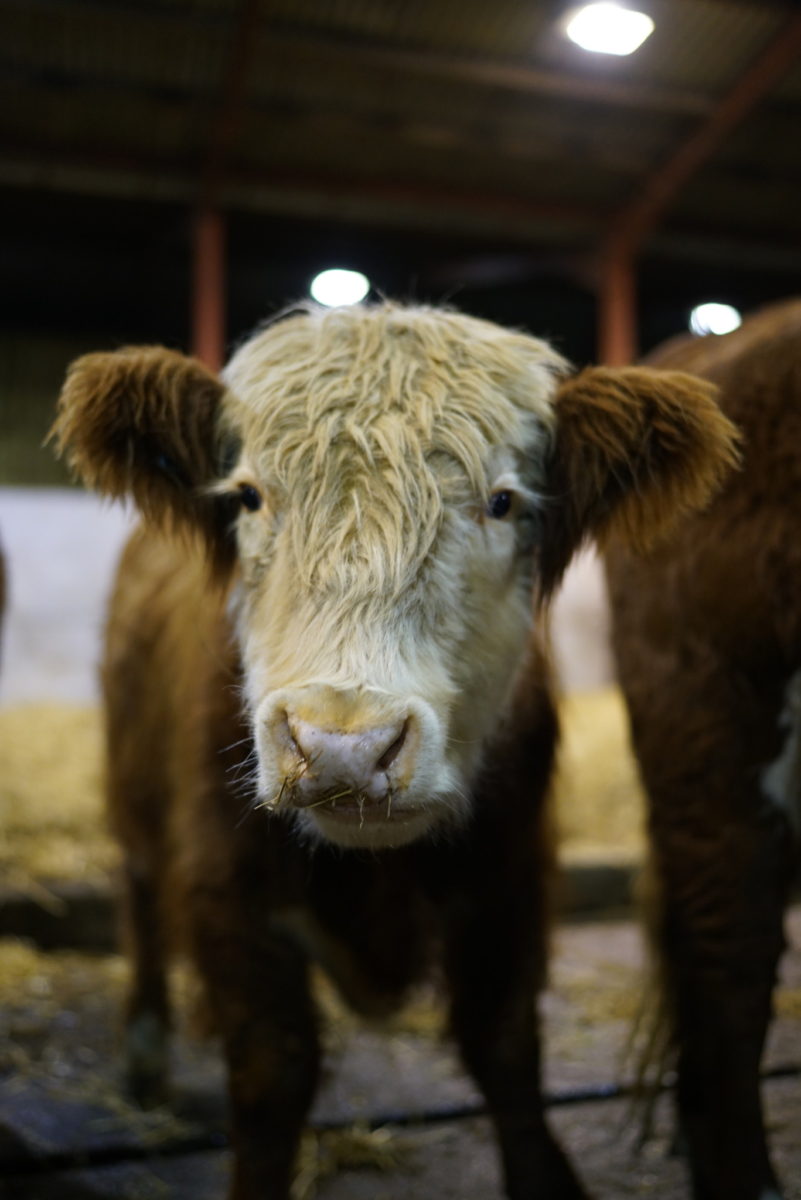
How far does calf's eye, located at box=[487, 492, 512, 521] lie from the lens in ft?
6.33

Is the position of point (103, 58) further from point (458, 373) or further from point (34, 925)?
point (458, 373)

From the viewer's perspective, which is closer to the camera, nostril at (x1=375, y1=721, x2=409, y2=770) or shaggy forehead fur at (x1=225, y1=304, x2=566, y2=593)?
nostril at (x1=375, y1=721, x2=409, y2=770)

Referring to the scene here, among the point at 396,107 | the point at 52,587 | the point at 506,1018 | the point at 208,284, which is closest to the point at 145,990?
the point at 506,1018

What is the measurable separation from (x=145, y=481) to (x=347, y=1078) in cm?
185

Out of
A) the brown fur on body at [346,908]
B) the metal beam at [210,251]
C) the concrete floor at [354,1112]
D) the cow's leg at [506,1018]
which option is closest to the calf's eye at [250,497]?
the brown fur on body at [346,908]

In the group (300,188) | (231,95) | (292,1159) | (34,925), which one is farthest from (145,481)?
(300,188)

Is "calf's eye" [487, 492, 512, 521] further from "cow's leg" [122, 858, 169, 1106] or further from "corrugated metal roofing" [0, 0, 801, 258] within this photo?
"corrugated metal roofing" [0, 0, 801, 258]

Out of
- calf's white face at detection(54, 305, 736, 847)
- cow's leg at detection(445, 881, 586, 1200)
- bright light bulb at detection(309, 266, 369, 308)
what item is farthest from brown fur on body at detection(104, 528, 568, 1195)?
bright light bulb at detection(309, 266, 369, 308)

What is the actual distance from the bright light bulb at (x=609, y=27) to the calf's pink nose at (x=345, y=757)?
419 centimetres

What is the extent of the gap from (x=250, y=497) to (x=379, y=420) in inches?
Result: 10.9

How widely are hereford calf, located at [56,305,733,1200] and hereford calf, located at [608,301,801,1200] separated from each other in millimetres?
129

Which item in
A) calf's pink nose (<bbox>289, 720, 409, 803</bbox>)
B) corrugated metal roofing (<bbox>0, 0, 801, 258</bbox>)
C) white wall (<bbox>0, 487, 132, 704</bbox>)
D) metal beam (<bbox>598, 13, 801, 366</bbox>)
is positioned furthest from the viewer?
white wall (<bbox>0, 487, 132, 704</bbox>)

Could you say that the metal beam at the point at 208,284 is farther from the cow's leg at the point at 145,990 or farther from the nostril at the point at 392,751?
the nostril at the point at 392,751

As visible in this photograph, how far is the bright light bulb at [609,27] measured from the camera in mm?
4742
